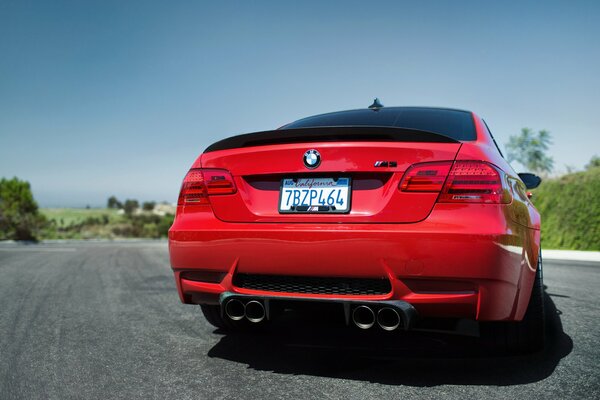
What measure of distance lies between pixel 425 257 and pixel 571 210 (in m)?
14.1

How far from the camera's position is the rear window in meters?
3.24

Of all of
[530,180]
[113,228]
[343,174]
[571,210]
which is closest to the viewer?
→ [343,174]

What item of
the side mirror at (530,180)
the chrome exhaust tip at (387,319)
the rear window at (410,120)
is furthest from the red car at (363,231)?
the side mirror at (530,180)

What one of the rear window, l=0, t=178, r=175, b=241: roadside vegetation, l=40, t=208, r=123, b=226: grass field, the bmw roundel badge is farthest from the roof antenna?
l=40, t=208, r=123, b=226: grass field

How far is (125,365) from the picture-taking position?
3020mm

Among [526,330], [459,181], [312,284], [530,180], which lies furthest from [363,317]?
[530,180]

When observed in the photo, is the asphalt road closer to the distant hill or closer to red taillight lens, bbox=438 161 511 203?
red taillight lens, bbox=438 161 511 203

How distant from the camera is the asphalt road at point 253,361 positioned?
258cm

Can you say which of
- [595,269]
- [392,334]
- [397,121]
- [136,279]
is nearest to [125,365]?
[392,334]

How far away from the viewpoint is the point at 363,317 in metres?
2.65

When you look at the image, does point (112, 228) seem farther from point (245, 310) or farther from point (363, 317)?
point (363, 317)

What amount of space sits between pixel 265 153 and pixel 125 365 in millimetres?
1439

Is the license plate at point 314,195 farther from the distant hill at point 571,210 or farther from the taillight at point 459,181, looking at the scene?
the distant hill at point 571,210

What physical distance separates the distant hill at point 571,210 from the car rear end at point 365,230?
12.9 meters
